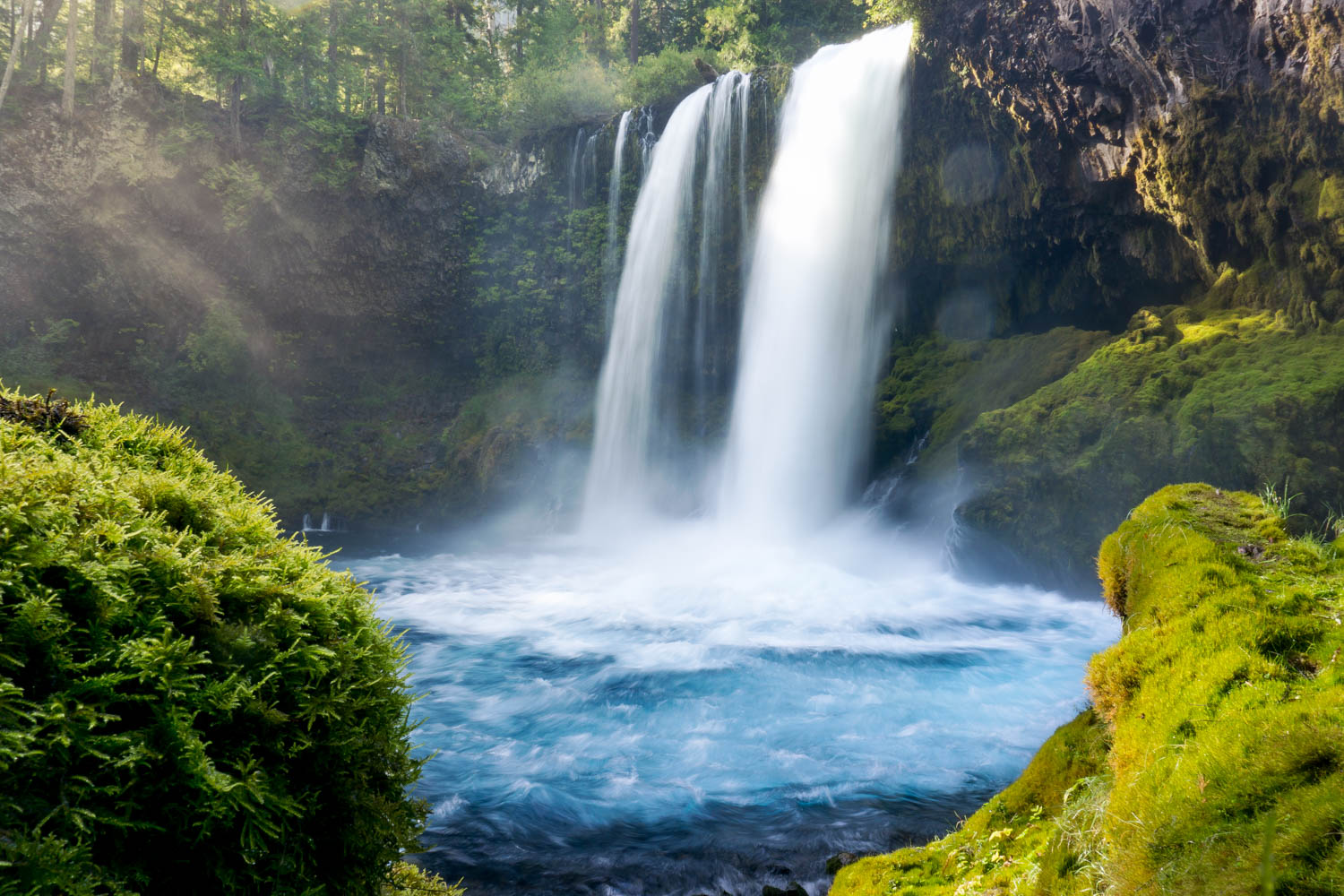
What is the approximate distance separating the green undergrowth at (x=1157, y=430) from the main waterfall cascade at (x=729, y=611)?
151 centimetres

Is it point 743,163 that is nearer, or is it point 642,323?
point 743,163

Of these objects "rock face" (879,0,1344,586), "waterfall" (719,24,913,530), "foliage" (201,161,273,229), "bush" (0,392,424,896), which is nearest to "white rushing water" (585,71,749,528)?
"waterfall" (719,24,913,530)

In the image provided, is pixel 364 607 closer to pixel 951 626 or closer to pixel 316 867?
pixel 316 867

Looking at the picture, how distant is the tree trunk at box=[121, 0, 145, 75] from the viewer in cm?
2175

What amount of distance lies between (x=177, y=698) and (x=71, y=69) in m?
25.3

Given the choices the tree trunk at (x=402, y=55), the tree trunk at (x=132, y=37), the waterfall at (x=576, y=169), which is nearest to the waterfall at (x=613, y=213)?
the waterfall at (x=576, y=169)

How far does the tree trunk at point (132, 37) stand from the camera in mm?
21750

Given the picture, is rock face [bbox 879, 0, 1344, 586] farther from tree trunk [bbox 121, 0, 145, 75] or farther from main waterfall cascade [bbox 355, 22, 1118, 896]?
tree trunk [bbox 121, 0, 145, 75]

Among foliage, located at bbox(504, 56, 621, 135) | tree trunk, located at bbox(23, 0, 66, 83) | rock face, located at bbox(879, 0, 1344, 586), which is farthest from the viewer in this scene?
foliage, located at bbox(504, 56, 621, 135)

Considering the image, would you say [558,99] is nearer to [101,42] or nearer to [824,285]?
[824,285]

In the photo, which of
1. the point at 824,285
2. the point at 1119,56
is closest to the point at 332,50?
the point at 824,285

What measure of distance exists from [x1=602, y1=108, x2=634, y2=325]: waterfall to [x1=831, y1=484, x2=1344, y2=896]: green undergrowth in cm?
1901

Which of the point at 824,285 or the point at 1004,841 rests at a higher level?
the point at 824,285

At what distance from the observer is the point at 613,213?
2164 centimetres
